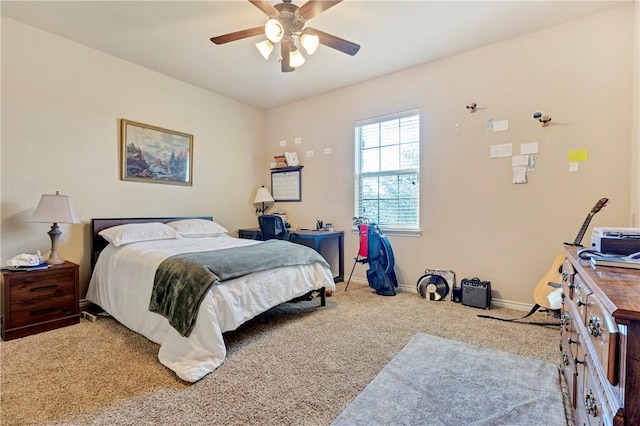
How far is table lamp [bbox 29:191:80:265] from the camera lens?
2.57 meters

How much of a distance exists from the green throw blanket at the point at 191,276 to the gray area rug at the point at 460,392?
1116mm

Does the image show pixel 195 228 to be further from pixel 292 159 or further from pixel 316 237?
pixel 292 159

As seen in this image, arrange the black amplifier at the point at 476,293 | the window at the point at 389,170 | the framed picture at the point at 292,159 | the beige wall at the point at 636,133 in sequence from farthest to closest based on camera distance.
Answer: the framed picture at the point at 292,159
the window at the point at 389,170
the black amplifier at the point at 476,293
the beige wall at the point at 636,133

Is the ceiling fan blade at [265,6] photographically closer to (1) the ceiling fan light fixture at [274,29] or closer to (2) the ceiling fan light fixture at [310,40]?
(1) the ceiling fan light fixture at [274,29]

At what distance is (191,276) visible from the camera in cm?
202

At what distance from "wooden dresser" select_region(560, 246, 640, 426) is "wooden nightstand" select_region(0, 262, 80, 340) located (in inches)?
137

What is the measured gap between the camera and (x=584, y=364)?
112 cm

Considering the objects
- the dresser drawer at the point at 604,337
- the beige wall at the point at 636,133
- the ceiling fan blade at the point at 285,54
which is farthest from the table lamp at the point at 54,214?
the beige wall at the point at 636,133

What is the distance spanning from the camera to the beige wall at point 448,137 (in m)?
2.60

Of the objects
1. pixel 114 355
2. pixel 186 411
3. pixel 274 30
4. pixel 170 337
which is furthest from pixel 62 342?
pixel 274 30

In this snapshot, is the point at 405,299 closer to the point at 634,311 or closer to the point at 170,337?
the point at 170,337

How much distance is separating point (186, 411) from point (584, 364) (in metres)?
1.77

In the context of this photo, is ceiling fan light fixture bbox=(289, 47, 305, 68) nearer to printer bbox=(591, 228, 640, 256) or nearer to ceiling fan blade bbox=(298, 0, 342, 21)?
ceiling fan blade bbox=(298, 0, 342, 21)

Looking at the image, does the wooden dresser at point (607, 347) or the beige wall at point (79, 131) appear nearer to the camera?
A: the wooden dresser at point (607, 347)
